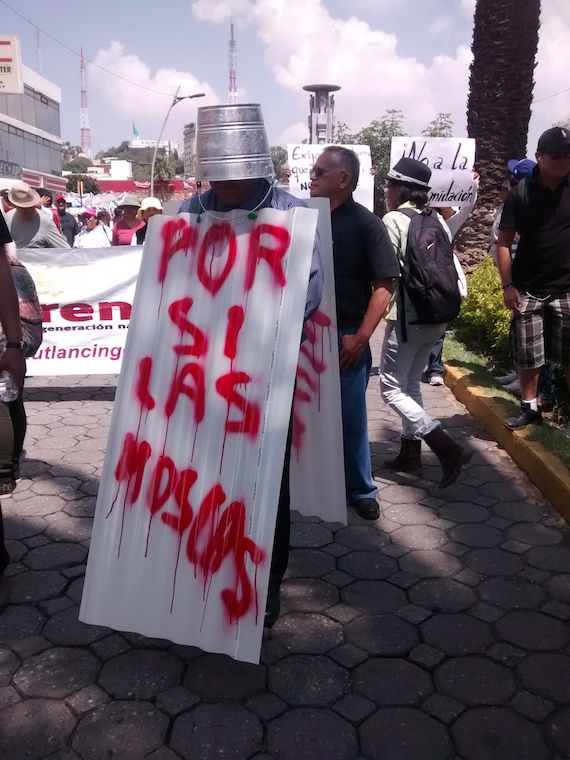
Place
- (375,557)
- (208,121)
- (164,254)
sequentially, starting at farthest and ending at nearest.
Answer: (375,557)
(164,254)
(208,121)

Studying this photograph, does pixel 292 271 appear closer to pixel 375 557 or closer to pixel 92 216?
pixel 375 557

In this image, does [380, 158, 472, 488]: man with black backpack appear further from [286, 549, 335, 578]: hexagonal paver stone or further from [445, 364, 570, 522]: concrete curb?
[286, 549, 335, 578]: hexagonal paver stone

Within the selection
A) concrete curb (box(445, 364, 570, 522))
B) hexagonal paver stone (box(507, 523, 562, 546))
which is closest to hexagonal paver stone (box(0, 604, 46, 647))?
hexagonal paver stone (box(507, 523, 562, 546))

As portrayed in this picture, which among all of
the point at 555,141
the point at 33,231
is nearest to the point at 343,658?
the point at 555,141

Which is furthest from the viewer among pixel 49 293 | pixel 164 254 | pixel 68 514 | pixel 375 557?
pixel 49 293

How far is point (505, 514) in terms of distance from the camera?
3.99m

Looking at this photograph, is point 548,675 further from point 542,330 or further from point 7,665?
point 542,330

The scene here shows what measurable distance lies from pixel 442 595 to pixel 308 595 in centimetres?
57

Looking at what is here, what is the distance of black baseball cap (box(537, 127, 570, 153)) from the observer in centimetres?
417

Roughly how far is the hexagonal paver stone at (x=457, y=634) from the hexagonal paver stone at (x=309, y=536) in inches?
32.2

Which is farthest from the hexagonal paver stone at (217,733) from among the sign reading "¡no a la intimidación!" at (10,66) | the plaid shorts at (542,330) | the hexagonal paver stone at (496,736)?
the sign reading "¡no a la intimidación!" at (10,66)

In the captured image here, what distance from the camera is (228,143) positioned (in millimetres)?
2408

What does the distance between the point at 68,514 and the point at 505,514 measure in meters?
2.34

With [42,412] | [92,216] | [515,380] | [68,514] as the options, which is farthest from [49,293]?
[92,216]
